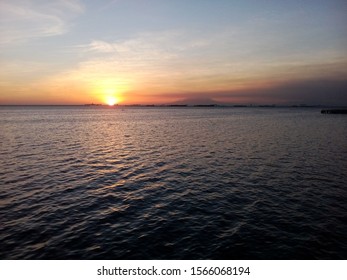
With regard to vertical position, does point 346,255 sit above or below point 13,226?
below

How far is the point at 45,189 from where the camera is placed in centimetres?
2630

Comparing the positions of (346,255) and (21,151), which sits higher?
(21,151)

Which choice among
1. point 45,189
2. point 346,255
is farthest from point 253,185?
point 45,189

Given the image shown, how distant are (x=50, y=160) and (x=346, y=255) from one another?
38573 mm

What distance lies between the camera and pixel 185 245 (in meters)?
16.2

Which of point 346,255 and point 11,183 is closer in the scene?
point 346,255

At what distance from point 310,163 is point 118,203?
96.9 feet

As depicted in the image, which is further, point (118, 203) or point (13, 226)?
point (118, 203)

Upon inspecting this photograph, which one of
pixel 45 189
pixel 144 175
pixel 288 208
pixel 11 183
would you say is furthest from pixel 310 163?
pixel 11 183

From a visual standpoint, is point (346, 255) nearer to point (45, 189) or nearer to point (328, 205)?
point (328, 205)

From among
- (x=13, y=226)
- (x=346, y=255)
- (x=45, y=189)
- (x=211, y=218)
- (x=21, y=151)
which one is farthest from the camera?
(x=21, y=151)
